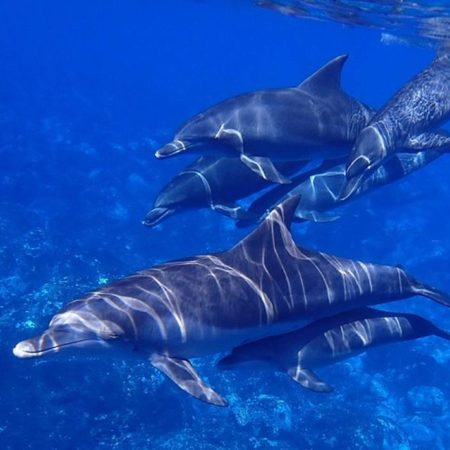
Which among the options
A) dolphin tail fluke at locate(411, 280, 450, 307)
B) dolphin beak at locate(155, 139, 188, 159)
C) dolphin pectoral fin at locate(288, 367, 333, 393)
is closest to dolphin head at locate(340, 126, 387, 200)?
dolphin tail fluke at locate(411, 280, 450, 307)

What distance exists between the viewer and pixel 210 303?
22.1 ft

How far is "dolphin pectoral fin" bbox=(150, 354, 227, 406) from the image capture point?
21.1 feet

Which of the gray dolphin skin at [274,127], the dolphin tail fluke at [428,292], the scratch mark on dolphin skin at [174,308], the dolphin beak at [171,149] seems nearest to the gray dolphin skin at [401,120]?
the gray dolphin skin at [274,127]

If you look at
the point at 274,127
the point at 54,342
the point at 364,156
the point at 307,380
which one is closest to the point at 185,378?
the point at 54,342

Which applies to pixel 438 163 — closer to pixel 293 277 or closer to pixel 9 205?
pixel 9 205

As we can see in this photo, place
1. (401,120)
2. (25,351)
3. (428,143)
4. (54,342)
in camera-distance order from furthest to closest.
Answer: (428,143)
(401,120)
(54,342)
(25,351)

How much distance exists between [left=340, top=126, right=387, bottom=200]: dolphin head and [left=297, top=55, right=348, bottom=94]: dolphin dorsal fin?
109 cm

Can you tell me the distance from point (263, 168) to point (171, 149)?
168 centimetres

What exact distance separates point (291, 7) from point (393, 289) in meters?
22.7

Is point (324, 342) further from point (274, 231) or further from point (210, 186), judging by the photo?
point (210, 186)

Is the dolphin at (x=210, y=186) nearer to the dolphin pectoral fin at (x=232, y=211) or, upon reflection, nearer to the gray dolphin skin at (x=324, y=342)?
the dolphin pectoral fin at (x=232, y=211)

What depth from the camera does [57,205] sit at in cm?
2214

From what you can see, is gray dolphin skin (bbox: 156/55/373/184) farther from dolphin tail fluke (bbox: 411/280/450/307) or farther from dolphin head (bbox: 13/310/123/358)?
dolphin head (bbox: 13/310/123/358)

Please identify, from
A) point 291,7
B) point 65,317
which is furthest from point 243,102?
point 291,7
